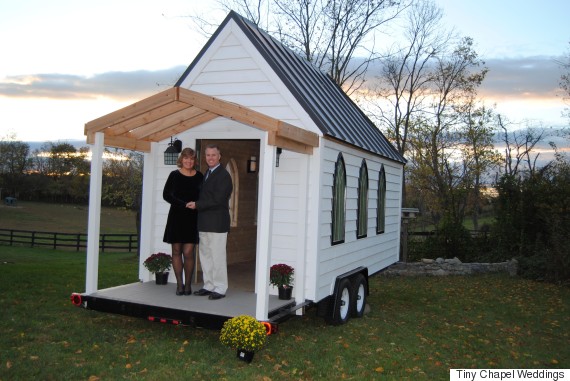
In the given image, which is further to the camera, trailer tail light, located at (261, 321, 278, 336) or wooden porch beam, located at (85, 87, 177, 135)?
wooden porch beam, located at (85, 87, 177, 135)

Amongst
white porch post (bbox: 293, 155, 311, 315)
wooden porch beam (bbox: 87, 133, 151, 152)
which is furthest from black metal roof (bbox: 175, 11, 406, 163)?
wooden porch beam (bbox: 87, 133, 151, 152)

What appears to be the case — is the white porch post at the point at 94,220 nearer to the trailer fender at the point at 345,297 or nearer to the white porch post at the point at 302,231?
the white porch post at the point at 302,231

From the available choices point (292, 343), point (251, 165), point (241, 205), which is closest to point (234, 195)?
point (241, 205)

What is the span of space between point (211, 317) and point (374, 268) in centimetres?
529

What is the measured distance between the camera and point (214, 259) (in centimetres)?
689

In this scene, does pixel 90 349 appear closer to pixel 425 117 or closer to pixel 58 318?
pixel 58 318

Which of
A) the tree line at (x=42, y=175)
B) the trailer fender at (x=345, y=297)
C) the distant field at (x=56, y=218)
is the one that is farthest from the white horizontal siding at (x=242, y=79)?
the tree line at (x=42, y=175)

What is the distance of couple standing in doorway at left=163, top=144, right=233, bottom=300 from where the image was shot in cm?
680

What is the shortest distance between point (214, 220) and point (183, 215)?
23.4 inches

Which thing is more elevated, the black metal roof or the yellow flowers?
the black metal roof

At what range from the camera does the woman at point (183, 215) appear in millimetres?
7098

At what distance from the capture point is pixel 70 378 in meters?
5.23

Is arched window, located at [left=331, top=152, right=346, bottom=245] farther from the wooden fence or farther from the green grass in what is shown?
the wooden fence

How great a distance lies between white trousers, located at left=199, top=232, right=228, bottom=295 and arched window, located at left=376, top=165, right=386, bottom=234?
4.69m
